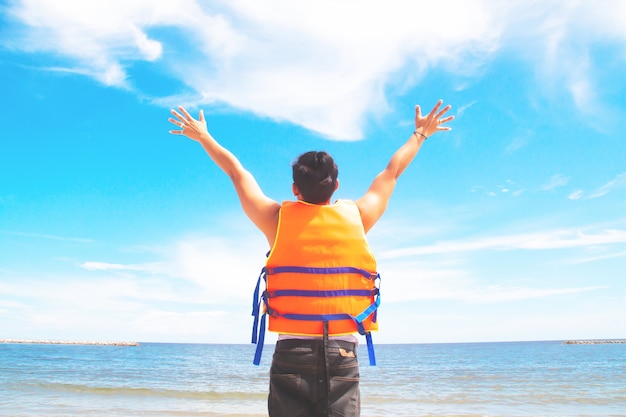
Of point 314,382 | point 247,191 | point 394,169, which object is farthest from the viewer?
point 394,169

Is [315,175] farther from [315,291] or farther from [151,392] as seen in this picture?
[151,392]

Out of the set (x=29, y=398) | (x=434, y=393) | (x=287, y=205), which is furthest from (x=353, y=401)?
(x=434, y=393)

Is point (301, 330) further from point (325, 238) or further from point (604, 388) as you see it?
point (604, 388)

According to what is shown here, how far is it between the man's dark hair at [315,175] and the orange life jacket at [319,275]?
0.23 ft

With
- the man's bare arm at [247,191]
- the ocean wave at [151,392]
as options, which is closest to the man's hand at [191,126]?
the man's bare arm at [247,191]

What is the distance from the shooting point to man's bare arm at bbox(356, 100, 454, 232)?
2.96 metres

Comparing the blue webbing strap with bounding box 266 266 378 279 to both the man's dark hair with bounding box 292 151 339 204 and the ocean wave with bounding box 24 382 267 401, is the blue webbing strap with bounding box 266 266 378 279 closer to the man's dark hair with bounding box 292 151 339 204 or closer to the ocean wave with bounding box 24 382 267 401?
the man's dark hair with bounding box 292 151 339 204

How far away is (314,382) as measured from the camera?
2523mm

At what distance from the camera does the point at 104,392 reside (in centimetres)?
1983

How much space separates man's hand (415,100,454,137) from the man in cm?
99

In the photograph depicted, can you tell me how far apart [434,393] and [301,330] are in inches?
781

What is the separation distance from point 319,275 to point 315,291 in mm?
84

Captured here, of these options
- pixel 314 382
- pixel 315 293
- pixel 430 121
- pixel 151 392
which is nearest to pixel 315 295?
pixel 315 293

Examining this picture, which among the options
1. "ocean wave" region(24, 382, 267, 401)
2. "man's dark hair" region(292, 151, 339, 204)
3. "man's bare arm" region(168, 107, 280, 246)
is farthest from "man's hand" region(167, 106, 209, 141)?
"ocean wave" region(24, 382, 267, 401)
